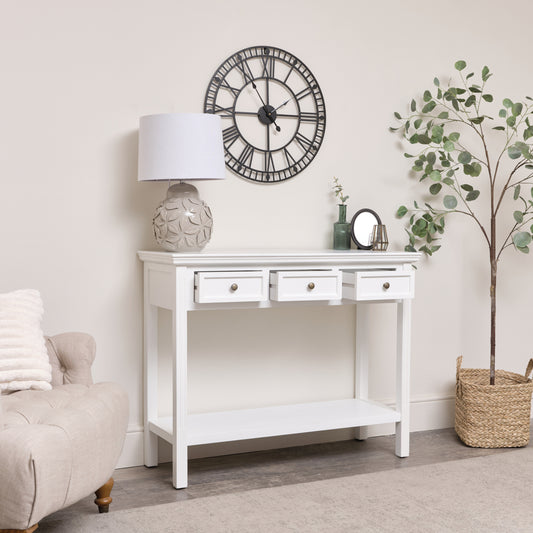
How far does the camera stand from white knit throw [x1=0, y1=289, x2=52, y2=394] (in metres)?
2.26

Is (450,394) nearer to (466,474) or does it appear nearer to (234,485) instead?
(466,474)

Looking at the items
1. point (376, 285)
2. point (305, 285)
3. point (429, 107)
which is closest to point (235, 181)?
point (305, 285)

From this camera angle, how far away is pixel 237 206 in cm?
310

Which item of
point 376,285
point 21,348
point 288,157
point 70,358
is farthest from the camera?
point 288,157

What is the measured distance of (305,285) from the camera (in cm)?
278

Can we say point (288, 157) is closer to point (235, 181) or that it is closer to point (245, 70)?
point (235, 181)

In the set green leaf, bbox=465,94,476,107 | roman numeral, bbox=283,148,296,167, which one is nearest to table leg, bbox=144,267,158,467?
roman numeral, bbox=283,148,296,167

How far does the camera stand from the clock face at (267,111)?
10.0 feet

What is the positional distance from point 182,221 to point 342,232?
834 mm

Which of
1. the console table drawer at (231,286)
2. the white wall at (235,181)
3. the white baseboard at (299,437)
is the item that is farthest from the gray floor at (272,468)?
the console table drawer at (231,286)

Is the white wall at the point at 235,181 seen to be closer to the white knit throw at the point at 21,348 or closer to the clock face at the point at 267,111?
the clock face at the point at 267,111

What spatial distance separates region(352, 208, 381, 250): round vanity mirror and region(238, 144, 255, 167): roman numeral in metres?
0.53

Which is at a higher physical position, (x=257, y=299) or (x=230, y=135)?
(x=230, y=135)

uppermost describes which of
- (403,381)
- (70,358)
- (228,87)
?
(228,87)
